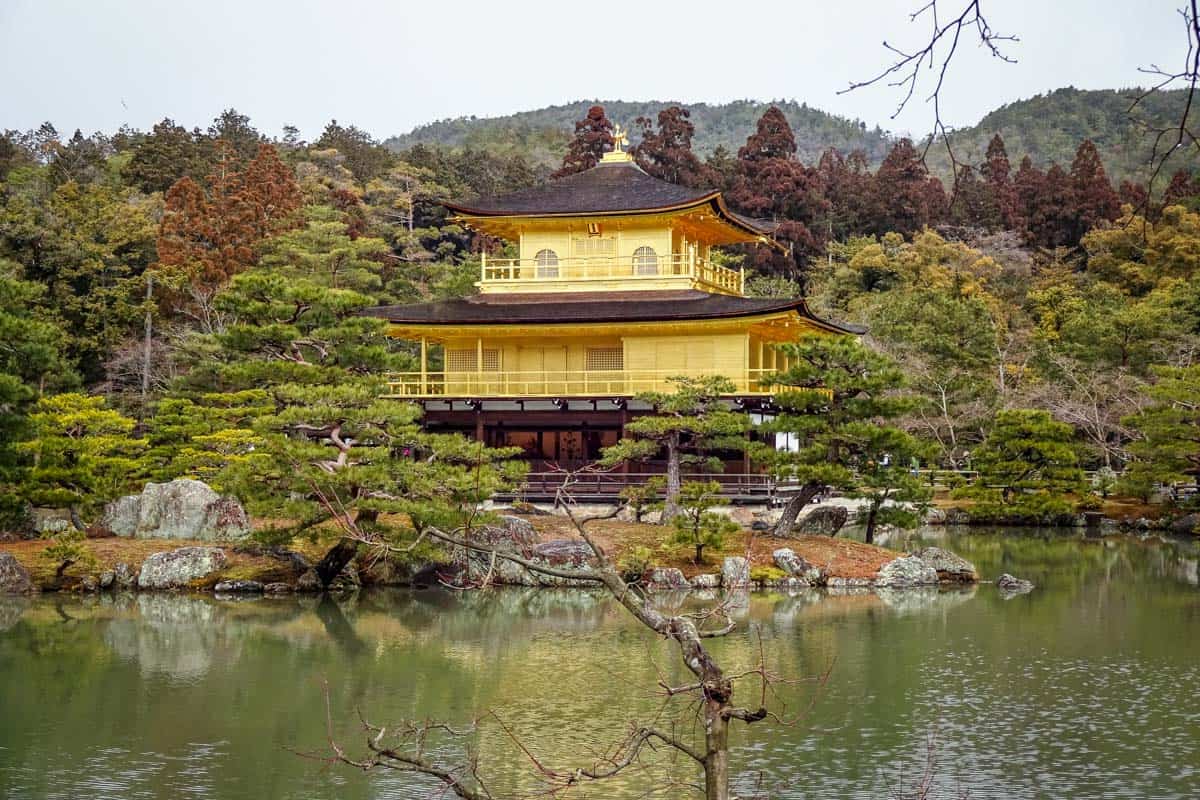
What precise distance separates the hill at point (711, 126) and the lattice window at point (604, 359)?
69.9m

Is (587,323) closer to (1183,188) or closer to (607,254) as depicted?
(607,254)

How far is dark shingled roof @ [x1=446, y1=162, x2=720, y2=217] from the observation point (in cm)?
3072

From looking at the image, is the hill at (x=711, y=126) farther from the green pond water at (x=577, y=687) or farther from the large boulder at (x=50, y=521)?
the green pond water at (x=577, y=687)

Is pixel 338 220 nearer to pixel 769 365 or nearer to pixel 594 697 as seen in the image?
pixel 769 365

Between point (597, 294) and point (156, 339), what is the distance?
15057 millimetres

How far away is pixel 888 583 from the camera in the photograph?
73.8 feet

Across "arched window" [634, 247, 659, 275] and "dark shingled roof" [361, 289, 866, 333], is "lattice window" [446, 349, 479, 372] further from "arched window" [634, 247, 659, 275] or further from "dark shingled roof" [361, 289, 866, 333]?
"arched window" [634, 247, 659, 275]

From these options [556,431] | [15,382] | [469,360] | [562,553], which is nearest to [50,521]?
[15,382]

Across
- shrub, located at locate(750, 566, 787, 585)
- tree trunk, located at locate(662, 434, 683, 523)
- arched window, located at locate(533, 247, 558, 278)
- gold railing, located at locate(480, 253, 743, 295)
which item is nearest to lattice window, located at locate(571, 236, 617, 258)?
gold railing, located at locate(480, 253, 743, 295)

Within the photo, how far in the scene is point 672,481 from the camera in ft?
82.7

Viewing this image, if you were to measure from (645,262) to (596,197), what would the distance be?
194cm

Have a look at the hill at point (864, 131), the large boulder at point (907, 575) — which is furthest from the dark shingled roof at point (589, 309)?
the hill at point (864, 131)

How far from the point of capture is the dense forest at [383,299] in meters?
22.3

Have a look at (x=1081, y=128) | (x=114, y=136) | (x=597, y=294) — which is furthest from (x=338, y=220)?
(x=1081, y=128)
